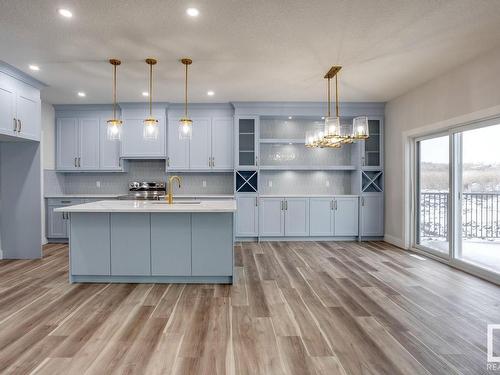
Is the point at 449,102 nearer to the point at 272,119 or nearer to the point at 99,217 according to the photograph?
the point at 272,119

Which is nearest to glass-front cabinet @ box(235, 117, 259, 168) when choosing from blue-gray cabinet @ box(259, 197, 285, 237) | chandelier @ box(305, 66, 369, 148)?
blue-gray cabinet @ box(259, 197, 285, 237)

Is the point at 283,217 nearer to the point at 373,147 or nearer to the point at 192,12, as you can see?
the point at 373,147

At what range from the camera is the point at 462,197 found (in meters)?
4.19

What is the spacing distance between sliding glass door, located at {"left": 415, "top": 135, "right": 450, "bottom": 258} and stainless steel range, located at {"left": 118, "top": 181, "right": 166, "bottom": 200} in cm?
473

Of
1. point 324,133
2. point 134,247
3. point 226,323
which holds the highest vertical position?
point 324,133

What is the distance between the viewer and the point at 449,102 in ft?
13.6

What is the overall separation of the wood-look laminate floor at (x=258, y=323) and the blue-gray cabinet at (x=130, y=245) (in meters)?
0.22

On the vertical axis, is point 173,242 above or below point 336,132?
below

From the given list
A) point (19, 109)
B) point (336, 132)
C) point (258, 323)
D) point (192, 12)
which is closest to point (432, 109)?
point (336, 132)

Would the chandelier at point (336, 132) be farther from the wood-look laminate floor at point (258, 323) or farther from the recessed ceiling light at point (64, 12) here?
the recessed ceiling light at point (64, 12)

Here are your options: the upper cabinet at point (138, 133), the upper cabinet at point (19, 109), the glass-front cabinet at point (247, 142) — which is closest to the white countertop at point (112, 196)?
the glass-front cabinet at point (247, 142)

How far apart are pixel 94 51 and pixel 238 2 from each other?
77.8 inches

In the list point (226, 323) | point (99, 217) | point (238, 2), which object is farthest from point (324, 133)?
point (99, 217)

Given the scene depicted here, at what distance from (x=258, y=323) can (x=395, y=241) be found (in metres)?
4.02
